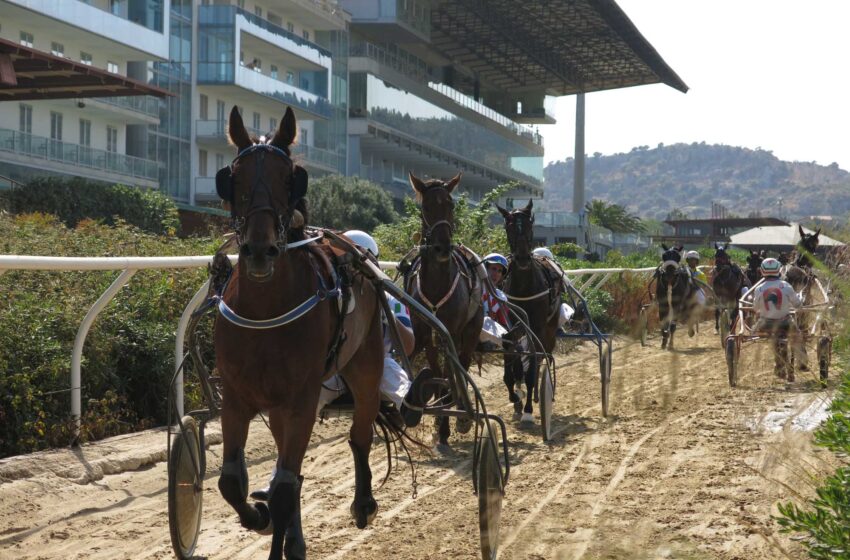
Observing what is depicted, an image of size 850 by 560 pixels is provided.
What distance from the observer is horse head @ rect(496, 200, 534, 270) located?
31.0 ft

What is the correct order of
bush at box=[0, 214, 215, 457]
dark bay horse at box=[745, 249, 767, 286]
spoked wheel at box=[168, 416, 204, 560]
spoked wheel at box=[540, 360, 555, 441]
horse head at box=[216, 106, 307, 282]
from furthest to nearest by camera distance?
1. dark bay horse at box=[745, 249, 767, 286]
2. spoked wheel at box=[540, 360, 555, 441]
3. bush at box=[0, 214, 215, 457]
4. spoked wheel at box=[168, 416, 204, 560]
5. horse head at box=[216, 106, 307, 282]

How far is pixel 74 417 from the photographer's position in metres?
6.27

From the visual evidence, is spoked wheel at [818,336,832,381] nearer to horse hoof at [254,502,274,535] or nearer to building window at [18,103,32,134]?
horse hoof at [254,502,274,535]

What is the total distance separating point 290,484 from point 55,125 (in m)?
28.6

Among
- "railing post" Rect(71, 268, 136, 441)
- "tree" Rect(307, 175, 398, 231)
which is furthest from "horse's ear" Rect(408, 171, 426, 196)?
"tree" Rect(307, 175, 398, 231)

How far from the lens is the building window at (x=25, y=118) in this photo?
1130 inches

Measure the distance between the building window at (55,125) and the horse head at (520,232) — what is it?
23.5 metres

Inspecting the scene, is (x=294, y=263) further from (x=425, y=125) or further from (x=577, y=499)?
(x=425, y=125)

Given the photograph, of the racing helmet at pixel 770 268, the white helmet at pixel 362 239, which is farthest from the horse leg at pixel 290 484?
the racing helmet at pixel 770 268

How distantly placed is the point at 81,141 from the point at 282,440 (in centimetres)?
2934

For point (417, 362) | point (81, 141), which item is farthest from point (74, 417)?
point (81, 141)

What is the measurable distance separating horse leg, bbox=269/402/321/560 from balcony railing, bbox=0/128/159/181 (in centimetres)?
2463

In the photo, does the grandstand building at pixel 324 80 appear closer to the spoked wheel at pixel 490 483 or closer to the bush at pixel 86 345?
the bush at pixel 86 345

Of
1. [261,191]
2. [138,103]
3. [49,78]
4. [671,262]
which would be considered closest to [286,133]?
[261,191]
